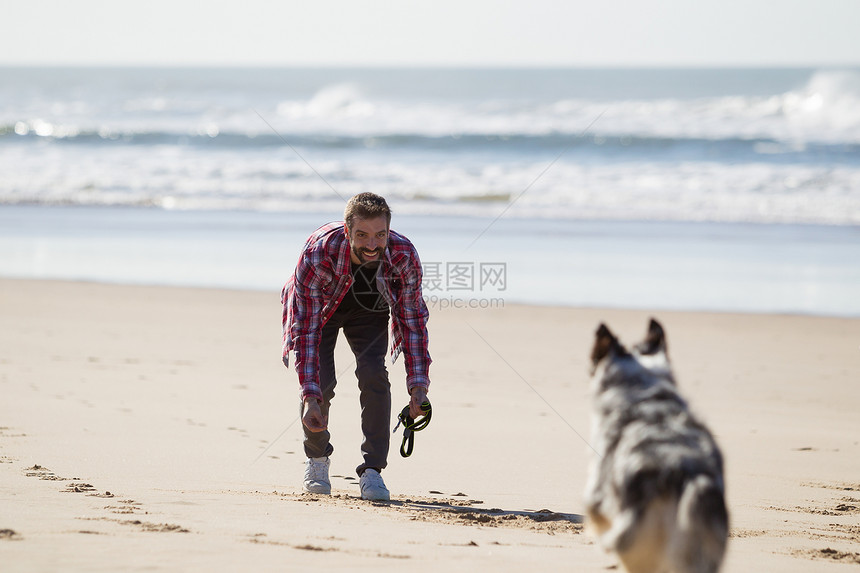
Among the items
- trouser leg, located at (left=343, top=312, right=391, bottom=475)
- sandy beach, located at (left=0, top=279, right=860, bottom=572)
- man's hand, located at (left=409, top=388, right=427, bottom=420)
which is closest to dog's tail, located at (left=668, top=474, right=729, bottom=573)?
sandy beach, located at (left=0, top=279, right=860, bottom=572)

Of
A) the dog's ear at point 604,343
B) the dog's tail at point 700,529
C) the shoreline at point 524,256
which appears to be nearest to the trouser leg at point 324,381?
the dog's ear at point 604,343

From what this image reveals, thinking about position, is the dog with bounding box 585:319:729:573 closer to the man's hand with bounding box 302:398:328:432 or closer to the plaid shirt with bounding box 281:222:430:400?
the plaid shirt with bounding box 281:222:430:400

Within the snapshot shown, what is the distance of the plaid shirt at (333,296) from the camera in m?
4.43

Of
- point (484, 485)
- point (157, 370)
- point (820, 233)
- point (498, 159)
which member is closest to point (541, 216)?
point (820, 233)

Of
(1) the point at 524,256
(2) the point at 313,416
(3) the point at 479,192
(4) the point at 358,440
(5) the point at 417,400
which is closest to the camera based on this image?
(2) the point at 313,416

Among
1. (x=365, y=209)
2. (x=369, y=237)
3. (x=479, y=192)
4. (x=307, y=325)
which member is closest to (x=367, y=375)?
(x=307, y=325)

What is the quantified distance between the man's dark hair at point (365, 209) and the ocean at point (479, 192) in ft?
19.4

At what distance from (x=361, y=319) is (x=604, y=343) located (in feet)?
6.00

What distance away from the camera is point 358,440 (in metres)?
5.80

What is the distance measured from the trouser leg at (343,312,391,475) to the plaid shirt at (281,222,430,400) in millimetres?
129

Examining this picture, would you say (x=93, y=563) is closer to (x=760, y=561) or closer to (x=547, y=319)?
(x=760, y=561)

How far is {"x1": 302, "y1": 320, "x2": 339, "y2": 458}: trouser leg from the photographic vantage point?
470cm

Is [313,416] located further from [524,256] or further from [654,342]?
[524,256]

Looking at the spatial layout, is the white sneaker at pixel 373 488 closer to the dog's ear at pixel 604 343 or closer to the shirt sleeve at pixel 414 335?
the shirt sleeve at pixel 414 335
